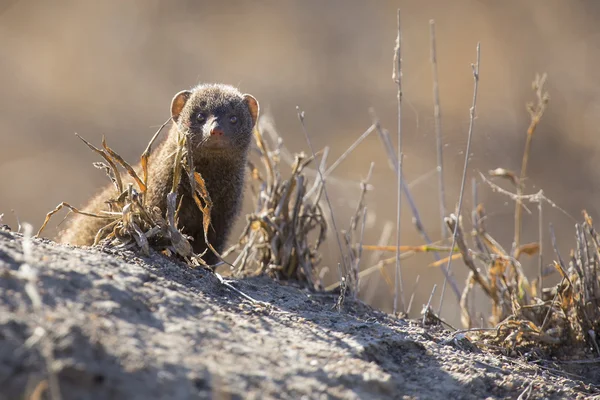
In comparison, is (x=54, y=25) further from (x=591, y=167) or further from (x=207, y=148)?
(x=207, y=148)

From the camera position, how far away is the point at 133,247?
2.63 meters

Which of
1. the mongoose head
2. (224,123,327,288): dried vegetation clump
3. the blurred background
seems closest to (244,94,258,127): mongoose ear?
the mongoose head

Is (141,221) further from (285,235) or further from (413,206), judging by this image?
(413,206)

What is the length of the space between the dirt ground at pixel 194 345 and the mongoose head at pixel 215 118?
95 centimetres

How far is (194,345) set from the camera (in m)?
1.94

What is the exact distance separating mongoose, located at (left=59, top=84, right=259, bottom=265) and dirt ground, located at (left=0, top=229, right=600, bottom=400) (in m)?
0.74

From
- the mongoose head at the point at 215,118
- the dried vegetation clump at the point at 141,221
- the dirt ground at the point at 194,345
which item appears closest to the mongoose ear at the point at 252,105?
the mongoose head at the point at 215,118

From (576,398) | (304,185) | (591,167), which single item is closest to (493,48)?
(591,167)

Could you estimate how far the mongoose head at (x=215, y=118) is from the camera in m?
3.52

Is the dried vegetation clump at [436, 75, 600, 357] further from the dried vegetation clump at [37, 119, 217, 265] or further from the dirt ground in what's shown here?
the dried vegetation clump at [37, 119, 217, 265]

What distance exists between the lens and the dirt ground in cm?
172

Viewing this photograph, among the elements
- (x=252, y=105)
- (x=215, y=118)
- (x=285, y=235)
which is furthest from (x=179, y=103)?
(x=285, y=235)

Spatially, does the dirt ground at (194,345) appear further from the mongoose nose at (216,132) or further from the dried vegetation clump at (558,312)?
the mongoose nose at (216,132)

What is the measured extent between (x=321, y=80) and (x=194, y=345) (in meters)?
8.49
